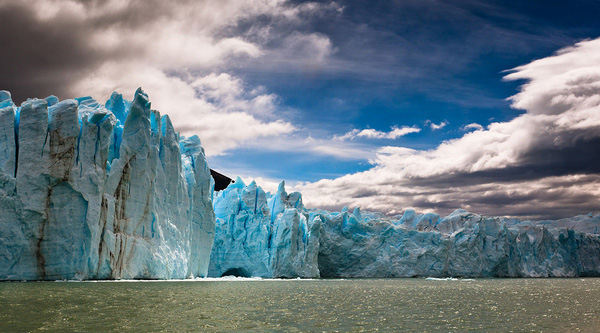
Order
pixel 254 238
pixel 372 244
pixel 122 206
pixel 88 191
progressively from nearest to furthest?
pixel 88 191 → pixel 122 206 → pixel 254 238 → pixel 372 244

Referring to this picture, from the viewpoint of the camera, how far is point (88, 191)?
28.3 meters

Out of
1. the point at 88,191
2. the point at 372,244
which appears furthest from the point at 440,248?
the point at 88,191

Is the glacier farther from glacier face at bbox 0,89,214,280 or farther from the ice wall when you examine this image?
the ice wall

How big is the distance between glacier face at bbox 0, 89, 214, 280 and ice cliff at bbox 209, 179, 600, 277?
489 inches

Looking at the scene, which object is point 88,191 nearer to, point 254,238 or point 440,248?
point 254,238

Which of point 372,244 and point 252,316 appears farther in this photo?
point 372,244

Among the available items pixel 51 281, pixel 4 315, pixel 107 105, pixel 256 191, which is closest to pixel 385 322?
pixel 4 315

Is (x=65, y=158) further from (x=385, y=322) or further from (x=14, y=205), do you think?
(x=385, y=322)

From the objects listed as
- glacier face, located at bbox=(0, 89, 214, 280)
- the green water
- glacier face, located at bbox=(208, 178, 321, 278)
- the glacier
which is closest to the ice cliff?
glacier face, located at bbox=(208, 178, 321, 278)

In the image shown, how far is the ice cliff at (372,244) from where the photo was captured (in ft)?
159

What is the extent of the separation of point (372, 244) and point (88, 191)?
41.0 metres

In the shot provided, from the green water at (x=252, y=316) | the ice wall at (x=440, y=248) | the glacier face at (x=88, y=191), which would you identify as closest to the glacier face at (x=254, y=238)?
the ice wall at (x=440, y=248)

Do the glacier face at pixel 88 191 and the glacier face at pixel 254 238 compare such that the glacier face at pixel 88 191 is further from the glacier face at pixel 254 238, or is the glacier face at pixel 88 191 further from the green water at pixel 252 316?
the glacier face at pixel 254 238

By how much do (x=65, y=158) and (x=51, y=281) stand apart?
6.88 meters
